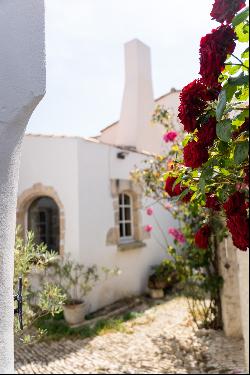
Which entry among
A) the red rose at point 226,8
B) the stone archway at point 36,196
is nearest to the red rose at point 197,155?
the red rose at point 226,8

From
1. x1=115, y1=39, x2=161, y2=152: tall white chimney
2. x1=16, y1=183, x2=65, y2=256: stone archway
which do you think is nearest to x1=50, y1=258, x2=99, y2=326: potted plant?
x1=16, y1=183, x2=65, y2=256: stone archway

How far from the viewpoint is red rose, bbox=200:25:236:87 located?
2.95 ft

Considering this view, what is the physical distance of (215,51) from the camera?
35.3 inches

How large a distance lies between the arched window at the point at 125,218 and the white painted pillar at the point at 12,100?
755 cm

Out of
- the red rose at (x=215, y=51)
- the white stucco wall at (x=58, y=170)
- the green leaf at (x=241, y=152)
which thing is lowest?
the green leaf at (x=241, y=152)

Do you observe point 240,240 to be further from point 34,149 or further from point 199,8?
point 34,149

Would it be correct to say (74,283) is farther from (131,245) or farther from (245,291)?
(245,291)

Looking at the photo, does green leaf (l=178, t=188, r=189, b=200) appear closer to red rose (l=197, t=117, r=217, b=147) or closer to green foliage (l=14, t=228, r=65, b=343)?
red rose (l=197, t=117, r=217, b=147)

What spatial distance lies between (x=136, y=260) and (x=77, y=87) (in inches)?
250

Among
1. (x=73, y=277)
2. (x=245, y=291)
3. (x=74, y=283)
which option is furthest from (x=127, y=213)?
(x=245, y=291)

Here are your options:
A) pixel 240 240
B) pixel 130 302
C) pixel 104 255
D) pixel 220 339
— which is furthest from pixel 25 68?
pixel 130 302

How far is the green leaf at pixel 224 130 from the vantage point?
2.87 feet

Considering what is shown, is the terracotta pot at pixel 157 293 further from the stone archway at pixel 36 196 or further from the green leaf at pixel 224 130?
the green leaf at pixel 224 130

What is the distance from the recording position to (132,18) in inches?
79.0
